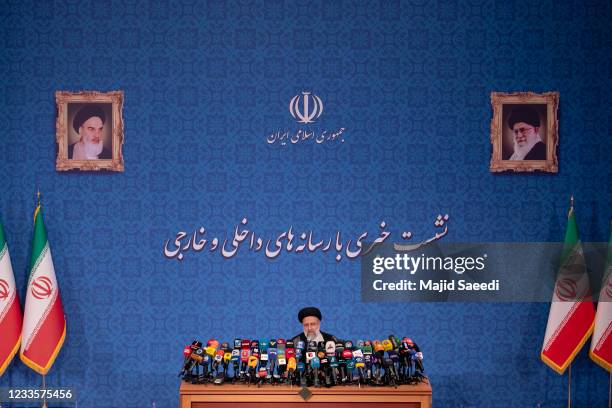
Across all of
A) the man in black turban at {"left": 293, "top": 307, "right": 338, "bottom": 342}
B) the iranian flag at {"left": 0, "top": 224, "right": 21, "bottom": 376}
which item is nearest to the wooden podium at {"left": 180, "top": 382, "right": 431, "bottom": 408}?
the man in black turban at {"left": 293, "top": 307, "right": 338, "bottom": 342}

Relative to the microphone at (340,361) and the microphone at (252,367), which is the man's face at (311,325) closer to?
the microphone at (340,361)

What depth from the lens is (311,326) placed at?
15.7 ft

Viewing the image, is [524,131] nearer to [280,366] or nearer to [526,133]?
[526,133]

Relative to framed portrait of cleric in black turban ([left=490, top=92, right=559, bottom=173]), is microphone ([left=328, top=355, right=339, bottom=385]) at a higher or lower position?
lower

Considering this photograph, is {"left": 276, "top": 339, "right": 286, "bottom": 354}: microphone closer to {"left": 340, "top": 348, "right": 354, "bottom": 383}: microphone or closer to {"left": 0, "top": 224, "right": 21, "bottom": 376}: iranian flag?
{"left": 340, "top": 348, "right": 354, "bottom": 383}: microphone

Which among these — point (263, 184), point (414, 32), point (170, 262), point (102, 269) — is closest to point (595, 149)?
point (414, 32)

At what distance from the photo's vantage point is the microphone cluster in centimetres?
376

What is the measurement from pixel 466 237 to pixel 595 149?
1216 mm

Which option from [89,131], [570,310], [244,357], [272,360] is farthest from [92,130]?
[570,310]

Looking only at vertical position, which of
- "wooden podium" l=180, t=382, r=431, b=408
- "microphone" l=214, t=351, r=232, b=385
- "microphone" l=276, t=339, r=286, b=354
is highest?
"microphone" l=276, t=339, r=286, b=354

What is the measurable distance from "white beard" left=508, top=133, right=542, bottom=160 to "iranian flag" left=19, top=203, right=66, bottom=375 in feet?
12.0

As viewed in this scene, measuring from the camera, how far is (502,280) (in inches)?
207

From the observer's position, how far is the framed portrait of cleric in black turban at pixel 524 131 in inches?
202

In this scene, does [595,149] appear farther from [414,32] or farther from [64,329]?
[64,329]
